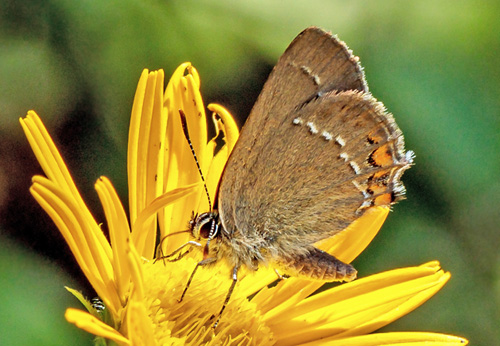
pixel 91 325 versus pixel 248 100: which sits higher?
pixel 248 100

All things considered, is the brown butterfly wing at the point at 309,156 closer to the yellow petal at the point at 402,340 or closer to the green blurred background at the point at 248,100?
the yellow petal at the point at 402,340

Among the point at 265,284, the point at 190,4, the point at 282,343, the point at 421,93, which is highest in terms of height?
the point at 190,4

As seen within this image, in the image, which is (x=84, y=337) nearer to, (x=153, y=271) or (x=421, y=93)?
(x=153, y=271)

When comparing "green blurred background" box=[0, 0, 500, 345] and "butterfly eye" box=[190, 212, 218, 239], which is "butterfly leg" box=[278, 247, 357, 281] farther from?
"green blurred background" box=[0, 0, 500, 345]

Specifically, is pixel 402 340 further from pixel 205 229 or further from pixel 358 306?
pixel 205 229

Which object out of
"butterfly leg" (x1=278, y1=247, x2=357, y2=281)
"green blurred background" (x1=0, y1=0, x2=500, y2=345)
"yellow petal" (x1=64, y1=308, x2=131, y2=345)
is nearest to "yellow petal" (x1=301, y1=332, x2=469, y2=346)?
"butterfly leg" (x1=278, y1=247, x2=357, y2=281)

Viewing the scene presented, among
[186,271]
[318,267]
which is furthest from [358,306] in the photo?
[186,271]

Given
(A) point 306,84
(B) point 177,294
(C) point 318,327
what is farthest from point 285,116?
(C) point 318,327
